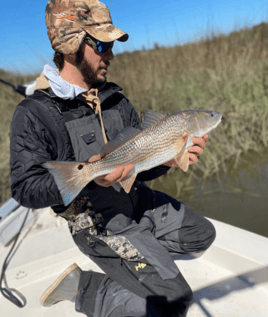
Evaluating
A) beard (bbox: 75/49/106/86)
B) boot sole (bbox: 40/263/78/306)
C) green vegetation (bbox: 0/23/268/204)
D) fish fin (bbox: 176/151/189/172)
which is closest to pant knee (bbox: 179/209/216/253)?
fish fin (bbox: 176/151/189/172)

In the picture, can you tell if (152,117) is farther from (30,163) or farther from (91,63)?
(30,163)

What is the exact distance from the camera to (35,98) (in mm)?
1797

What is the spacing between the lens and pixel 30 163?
1662 millimetres

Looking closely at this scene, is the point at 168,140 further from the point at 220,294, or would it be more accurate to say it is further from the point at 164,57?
the point at 164,57

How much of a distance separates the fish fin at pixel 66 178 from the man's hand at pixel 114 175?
0.54 feet

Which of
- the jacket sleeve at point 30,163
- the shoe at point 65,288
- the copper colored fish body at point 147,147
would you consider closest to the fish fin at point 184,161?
the copper colored fish body at point 147,147

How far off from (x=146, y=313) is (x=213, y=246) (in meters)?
0.92

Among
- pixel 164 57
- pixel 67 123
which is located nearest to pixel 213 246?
pixel 67 123

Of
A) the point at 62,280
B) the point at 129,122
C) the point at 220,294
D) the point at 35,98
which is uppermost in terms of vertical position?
the point at 35,98

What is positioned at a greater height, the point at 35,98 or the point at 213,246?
the point at 35,98

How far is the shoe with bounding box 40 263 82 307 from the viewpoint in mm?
2090

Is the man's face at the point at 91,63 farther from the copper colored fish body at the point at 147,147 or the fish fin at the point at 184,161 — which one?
the fish fin at the point at 184,161

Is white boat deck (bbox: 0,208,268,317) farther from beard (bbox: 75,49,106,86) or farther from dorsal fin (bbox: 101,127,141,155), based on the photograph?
beard (bbox: 75,49,106,86)

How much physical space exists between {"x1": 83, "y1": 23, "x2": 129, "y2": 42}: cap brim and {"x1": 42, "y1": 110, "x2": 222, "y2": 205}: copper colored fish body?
2.02 feet
